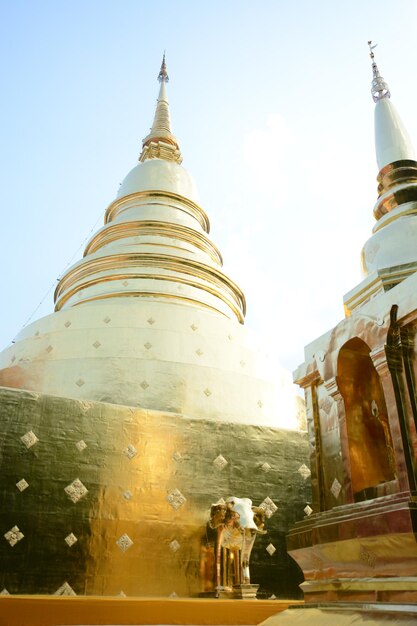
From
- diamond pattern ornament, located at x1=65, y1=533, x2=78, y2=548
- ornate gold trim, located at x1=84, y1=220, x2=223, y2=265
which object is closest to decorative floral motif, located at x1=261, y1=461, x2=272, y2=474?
diamond pattern ornament, located at x1=65, y1=533, x2=78, y2=548

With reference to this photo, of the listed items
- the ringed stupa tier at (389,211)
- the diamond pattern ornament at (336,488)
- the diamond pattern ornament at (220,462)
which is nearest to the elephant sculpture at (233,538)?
the diamond pattern ornament at (220,462)

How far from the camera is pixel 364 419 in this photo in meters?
3.93

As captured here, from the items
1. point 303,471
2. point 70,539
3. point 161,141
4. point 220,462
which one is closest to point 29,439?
point 70,539

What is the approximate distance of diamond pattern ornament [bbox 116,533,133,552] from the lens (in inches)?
253

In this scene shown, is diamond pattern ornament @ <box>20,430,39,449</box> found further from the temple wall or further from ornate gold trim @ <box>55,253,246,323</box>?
ornate gold trim @ <box>55,253,246,323</box>

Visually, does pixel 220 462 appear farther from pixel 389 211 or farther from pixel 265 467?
pixel 389 211

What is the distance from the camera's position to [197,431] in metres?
7.57

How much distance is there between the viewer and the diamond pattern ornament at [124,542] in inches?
253

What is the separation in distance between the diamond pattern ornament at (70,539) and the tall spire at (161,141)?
14236 mm

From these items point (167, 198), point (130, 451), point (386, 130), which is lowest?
point (130, 451)

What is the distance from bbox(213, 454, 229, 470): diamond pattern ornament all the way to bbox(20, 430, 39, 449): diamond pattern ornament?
2324 millimetres

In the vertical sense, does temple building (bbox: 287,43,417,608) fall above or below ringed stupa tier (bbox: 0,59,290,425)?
below

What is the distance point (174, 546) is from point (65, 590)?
4.35 feet

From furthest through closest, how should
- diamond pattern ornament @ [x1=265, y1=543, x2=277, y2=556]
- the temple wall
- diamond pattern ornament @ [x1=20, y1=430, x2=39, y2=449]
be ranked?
diamond pattern ornament @ [x1=265, y1=543, x2=277, y2=556] < diamond pattern ornament @ [x1=20, y1=430, x2=39, y2=449] < the temple wall
